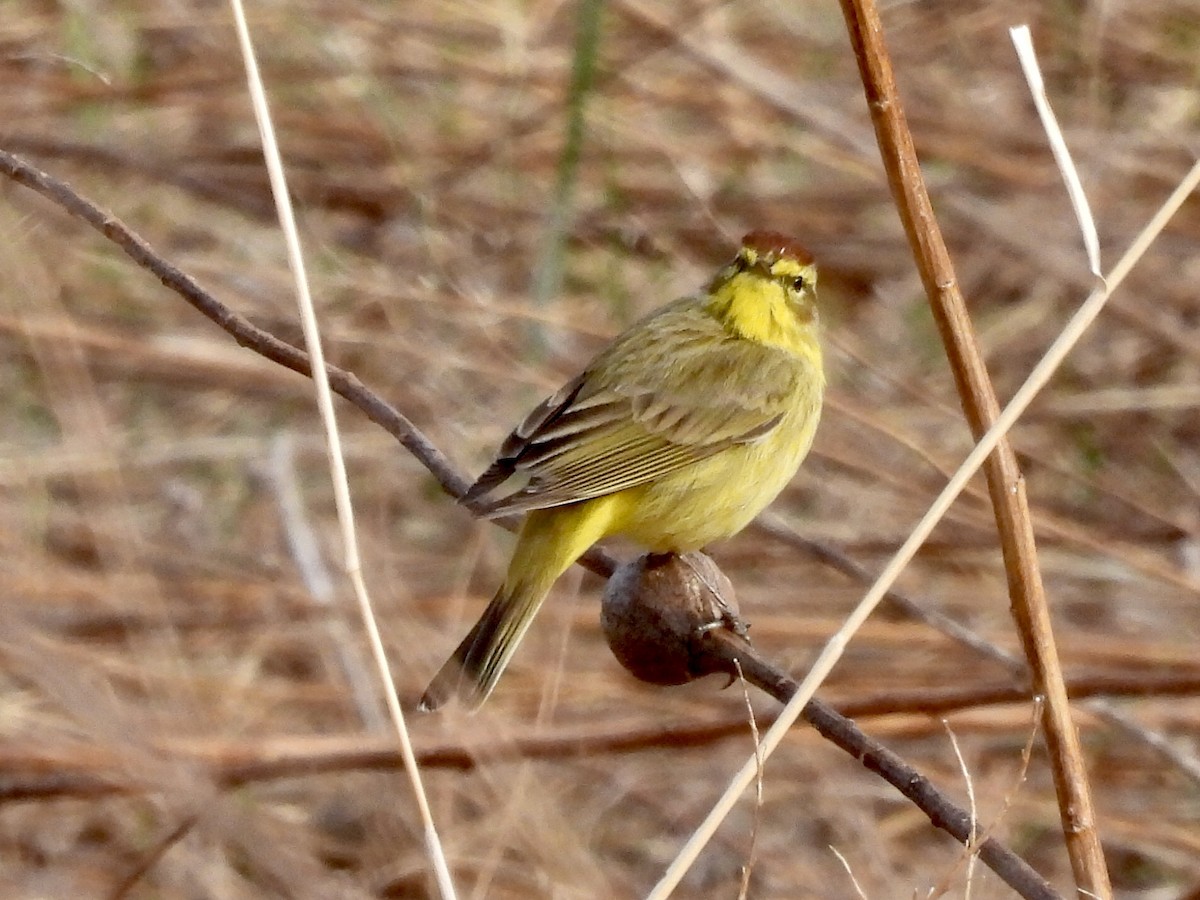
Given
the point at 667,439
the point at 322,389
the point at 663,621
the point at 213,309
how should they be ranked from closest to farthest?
1. the point at 322,389
2. the point at 213,309
3. the point at 663,621
4. the point at 667,439

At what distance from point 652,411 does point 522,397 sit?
2052 mm

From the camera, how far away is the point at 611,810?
5.93 m

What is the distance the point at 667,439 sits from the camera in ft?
13.1

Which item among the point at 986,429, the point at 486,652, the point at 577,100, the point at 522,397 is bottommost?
the point at 486,652

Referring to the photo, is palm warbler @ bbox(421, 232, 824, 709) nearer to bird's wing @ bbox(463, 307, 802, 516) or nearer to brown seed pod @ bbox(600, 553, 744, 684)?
bird's wing @ bbox(463, 307, 802, 516)

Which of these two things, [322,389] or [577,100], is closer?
[322,389]

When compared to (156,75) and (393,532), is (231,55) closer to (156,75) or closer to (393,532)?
(156,75)

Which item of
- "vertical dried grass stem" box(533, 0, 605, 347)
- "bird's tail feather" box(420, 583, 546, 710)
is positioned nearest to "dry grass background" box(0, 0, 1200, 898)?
"vertical dried grass stem" box(533, 0, 605, 347)

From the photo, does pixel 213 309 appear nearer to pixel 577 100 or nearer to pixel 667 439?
pixel 667 439

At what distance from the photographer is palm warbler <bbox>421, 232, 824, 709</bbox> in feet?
11.1

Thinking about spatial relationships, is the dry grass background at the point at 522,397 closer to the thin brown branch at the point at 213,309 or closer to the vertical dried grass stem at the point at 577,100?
the vertical dried grass stem at the point at 577,100

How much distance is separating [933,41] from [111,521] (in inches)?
142

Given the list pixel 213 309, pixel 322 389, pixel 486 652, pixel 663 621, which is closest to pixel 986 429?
pixel 663 621

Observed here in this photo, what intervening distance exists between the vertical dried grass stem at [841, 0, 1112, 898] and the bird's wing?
4.63ft
